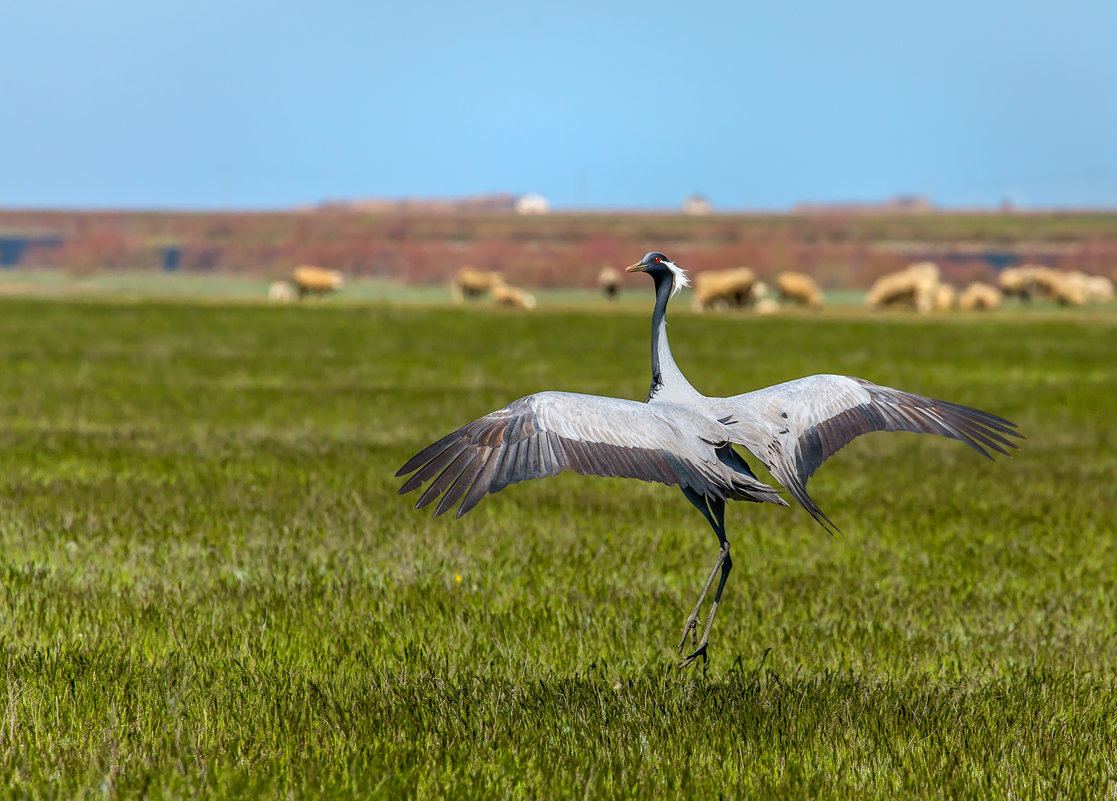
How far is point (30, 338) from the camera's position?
100 feet

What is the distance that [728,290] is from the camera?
58625mm

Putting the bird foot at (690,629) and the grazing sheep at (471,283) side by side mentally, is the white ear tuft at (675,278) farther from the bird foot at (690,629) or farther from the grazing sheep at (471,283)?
the grazing sheep at (471,283)

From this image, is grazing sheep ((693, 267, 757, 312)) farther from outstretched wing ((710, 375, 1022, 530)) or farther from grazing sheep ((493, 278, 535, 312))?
outstretched wing ((710, 375, 1022, 530))

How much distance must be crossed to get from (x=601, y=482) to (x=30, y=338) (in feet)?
72.4

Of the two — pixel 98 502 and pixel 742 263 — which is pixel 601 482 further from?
pixel 742 263

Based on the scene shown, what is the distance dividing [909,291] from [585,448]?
187 ft

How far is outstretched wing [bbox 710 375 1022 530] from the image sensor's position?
5.49m

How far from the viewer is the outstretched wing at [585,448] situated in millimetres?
4938

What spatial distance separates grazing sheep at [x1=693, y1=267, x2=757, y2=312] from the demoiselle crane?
172 ft

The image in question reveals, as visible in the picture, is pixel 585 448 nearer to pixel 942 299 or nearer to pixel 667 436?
pixel 667 436

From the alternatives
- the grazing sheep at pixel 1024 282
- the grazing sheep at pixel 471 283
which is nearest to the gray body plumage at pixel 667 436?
the grazing sheep at pixel 471 283

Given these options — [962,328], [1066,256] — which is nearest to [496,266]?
[1066,256]

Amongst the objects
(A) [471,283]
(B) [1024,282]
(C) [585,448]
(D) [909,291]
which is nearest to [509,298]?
(A) [471,283]

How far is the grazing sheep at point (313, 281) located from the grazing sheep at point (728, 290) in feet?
61.3
